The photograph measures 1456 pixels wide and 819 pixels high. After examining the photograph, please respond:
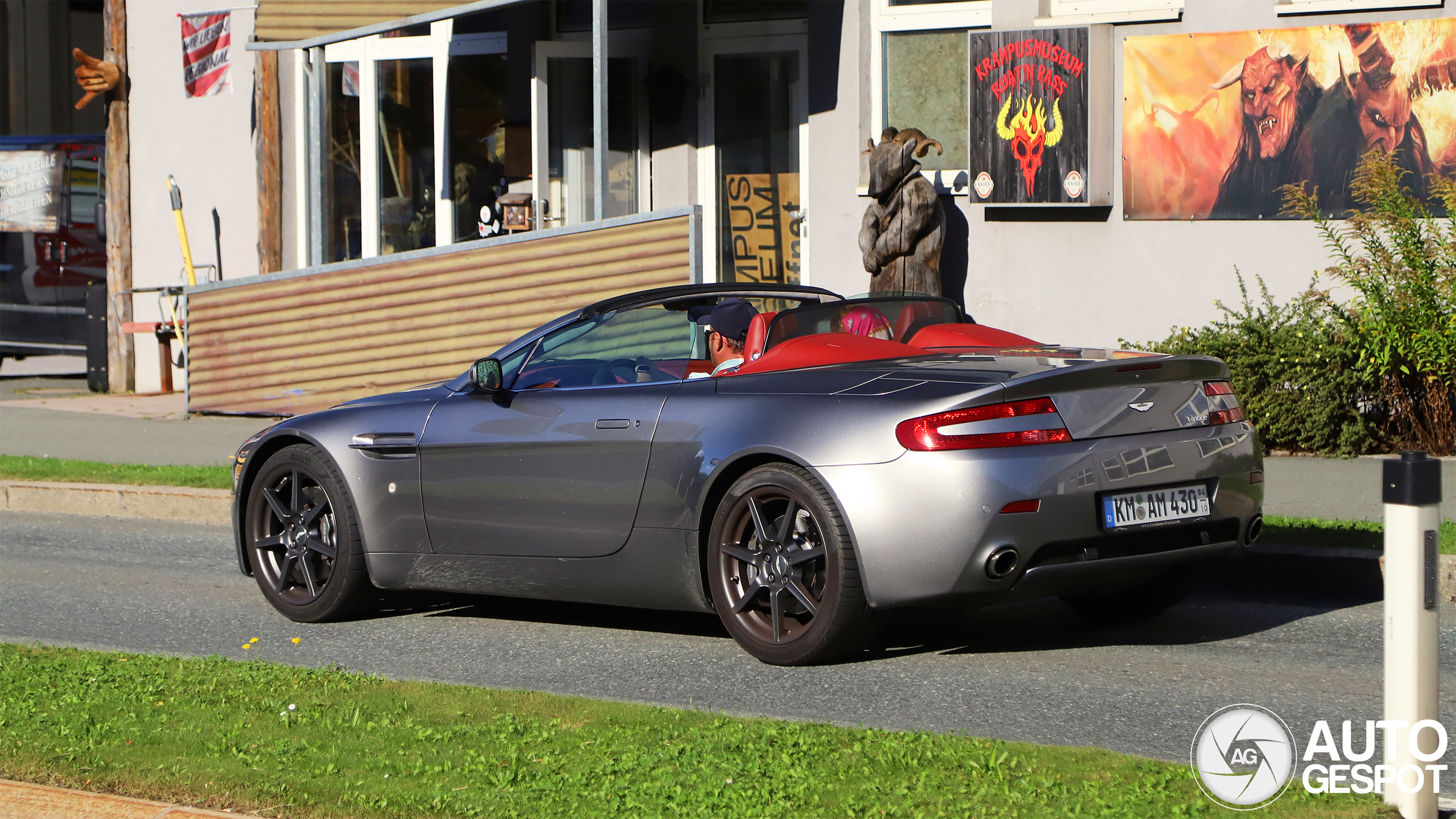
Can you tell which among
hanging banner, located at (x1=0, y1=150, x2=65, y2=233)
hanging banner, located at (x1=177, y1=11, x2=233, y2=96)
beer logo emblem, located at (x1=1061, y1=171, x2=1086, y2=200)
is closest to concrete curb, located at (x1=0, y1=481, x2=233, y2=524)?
beer logo emblem, located at (x1=1061, y1=171, x2=1086, y2=200)

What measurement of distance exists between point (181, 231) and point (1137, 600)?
11811 mm

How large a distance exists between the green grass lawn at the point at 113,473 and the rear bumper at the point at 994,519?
5.79 m

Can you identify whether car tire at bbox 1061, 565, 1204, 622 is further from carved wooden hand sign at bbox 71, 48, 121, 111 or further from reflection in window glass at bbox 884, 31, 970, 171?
carved wooden hand sign at bbox 71, 48, 121, 111

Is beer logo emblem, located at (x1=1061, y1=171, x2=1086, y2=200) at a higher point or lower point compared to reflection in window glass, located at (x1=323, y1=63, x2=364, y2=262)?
lower

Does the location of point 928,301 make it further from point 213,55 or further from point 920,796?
point 213,55

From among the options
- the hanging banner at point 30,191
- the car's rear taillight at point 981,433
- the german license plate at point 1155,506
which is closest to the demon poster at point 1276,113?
the german license plate at point 1155,506

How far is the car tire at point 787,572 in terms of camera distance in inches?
211

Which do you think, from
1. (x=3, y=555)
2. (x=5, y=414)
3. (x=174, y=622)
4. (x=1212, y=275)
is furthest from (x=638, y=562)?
(x=5, y=414)

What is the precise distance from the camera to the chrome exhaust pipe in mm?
5152

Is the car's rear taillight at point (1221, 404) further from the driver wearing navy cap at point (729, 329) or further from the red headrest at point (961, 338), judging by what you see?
the driver wearing navy cap at point (729, 329)

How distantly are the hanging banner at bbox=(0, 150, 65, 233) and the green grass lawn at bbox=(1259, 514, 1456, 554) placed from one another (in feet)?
46.3

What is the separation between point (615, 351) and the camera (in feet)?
22.9

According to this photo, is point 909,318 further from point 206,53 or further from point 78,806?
point 206,53

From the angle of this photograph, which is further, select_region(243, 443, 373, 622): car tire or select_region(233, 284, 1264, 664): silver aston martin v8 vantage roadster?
select_region(243, 443, 373, 622): car tire
